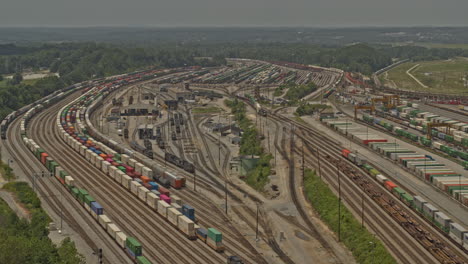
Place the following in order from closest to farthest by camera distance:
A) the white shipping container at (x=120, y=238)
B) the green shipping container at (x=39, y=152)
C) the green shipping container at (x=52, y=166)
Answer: the white shipping container at (x=120, y=238) → the green shipping container at (x=52, y=166) → the green shipping container at (x=39, y=152)

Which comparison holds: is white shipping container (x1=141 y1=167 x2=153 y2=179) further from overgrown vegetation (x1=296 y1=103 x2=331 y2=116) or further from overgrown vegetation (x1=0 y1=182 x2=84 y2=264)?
overgrown vegetation (x1=296 y1=103 x2=331 y2=116)

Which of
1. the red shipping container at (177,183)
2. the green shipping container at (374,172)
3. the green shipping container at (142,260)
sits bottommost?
the red shipping container at (177,183)

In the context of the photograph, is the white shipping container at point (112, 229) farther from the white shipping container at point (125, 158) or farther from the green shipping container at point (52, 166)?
the white shipping container at point (125, 158)

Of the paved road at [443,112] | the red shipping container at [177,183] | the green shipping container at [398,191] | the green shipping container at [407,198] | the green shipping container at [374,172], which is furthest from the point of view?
the paved road at [443,112]

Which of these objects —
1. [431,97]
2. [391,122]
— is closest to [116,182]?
[391,122]

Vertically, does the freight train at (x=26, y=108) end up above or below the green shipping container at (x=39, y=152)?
below

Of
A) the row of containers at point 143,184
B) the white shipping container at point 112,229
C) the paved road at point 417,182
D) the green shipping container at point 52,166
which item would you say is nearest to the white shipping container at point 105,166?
the row of containers at point 143,184

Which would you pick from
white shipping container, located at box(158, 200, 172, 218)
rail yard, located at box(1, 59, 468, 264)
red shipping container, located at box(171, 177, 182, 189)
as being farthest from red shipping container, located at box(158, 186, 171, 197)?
white shipping container, located at box(158, 200, 172, 218)
